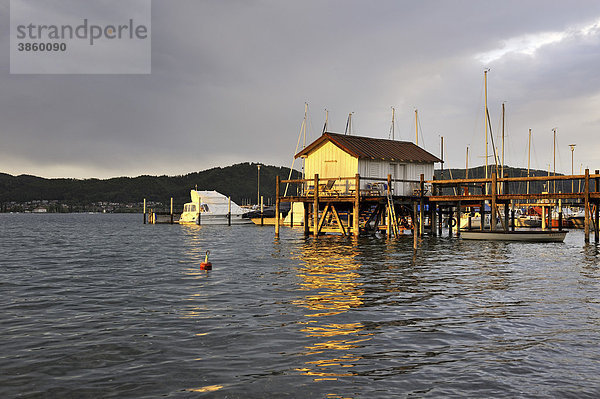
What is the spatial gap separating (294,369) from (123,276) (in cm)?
1441

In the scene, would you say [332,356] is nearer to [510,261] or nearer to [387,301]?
[387,301]

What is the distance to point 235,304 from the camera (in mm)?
14805

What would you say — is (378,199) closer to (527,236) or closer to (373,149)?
(373,149)

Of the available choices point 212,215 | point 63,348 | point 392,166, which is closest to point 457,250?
point 392,166

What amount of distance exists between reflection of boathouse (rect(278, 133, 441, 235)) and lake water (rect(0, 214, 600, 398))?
63.1 ft

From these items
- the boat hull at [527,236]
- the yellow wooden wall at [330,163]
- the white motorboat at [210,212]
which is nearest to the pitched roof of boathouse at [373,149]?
the yellow wooden wall at [330,163]

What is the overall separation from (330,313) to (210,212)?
79.3 m

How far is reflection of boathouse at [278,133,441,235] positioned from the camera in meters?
41.4

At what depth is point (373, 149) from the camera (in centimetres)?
4506

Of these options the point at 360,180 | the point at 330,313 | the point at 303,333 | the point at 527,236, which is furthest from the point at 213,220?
the point at 303,333

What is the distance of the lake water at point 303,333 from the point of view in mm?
8273

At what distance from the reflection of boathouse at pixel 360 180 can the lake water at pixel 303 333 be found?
19223 mm

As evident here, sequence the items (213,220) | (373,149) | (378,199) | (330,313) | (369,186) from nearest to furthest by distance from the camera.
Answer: (330,313) → (378,199) → (369,186) → (373,149) → (213,220)

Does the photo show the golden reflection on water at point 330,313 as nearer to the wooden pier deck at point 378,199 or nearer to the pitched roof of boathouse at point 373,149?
the wooden pier deck at point 378,199
